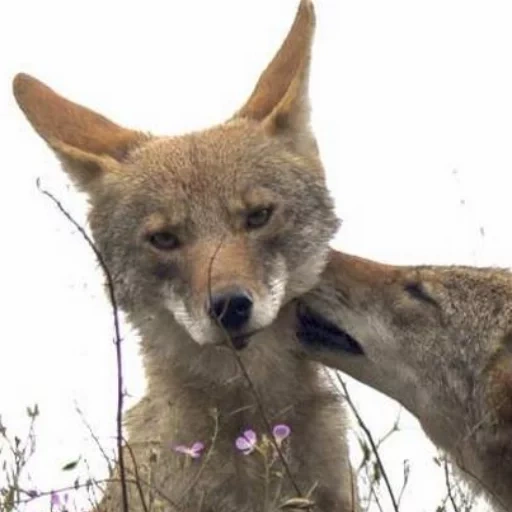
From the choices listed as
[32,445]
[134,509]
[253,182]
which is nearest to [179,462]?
[134,509]

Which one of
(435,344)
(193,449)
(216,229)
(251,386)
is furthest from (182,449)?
(435,344)

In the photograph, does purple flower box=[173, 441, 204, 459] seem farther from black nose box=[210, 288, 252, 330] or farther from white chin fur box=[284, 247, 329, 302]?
white chin fur box=[284, 247, 329, 302]

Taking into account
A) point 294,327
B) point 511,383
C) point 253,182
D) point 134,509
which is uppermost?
point 253,182

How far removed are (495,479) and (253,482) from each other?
92cm

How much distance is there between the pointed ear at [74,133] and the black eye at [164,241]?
Answer: 1.91ft

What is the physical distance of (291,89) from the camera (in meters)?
5.58

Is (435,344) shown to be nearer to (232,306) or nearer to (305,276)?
(305,276)

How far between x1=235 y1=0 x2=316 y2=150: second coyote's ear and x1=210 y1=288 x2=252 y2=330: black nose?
1.26 m

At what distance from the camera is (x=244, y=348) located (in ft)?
16.3

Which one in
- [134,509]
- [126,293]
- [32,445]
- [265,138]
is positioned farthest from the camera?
[265,138]

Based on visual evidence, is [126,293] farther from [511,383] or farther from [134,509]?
[511,383]

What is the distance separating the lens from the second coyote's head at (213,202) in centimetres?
470

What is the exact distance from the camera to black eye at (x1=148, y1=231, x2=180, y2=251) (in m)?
5.00

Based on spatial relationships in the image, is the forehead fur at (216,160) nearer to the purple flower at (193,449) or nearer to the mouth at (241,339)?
the mouth at (241,339)
